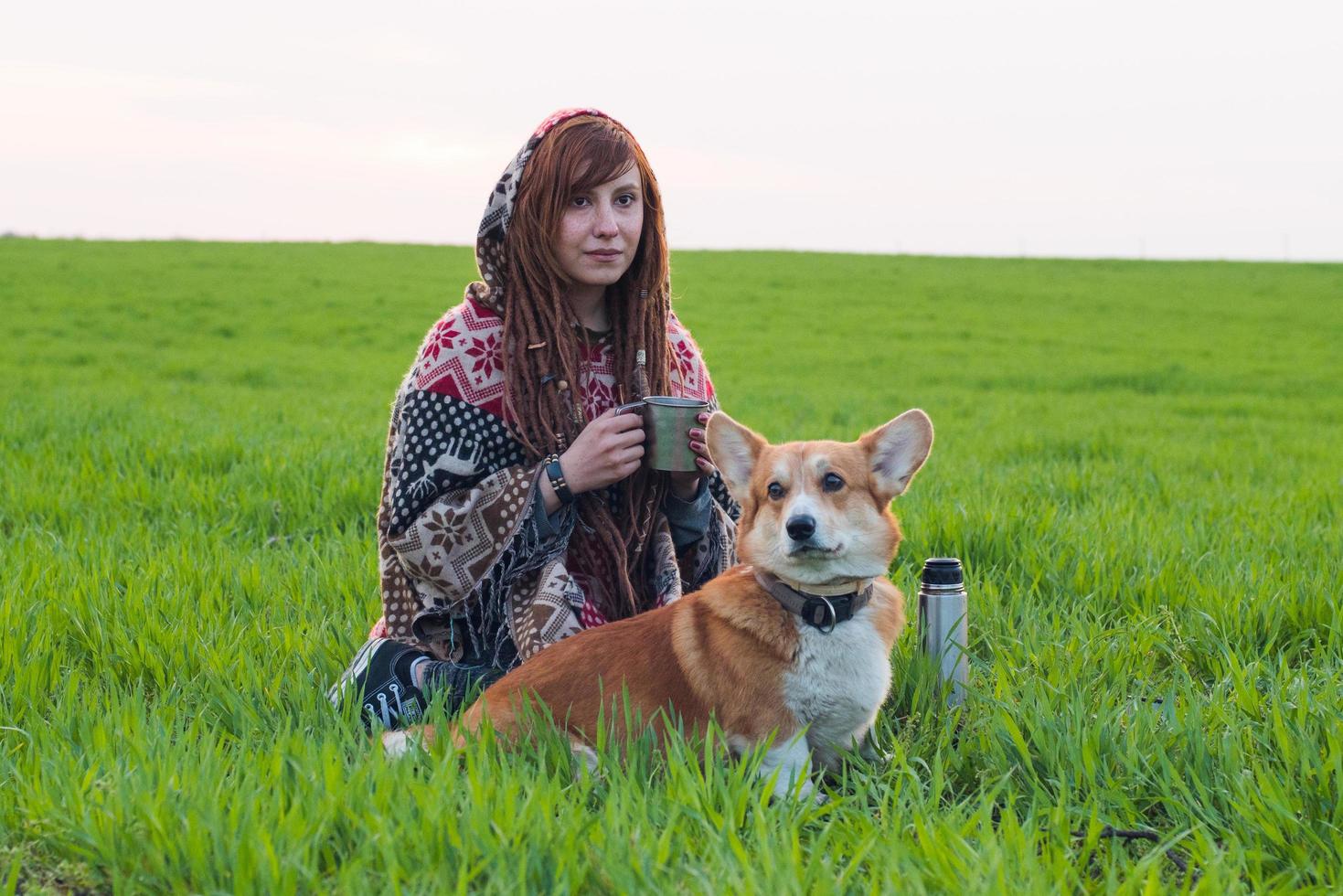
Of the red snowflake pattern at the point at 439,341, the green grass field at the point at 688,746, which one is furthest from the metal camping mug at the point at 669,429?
the green grass field at the point at 688,746

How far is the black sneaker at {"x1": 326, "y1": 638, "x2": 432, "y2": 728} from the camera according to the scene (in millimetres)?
3615

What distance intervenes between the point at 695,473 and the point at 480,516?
722 mm

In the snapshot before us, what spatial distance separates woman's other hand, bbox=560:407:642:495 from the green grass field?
3.22 feet

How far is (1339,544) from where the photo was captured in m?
5.38

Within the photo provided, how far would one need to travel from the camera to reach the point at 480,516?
3.74m

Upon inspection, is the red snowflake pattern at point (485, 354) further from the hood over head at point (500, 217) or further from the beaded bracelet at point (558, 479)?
the beaded bracelet at point (558, 479)

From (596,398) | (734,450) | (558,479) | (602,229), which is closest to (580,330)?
(596,398)

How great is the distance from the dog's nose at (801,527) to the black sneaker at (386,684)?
1487 mm

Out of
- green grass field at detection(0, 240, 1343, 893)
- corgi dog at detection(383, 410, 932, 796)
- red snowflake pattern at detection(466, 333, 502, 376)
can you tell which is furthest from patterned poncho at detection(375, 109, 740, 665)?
corgi dog at detection(383, 410, 932, 796)

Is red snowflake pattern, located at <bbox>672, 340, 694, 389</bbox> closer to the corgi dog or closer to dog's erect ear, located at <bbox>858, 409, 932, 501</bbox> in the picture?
the corgi dog

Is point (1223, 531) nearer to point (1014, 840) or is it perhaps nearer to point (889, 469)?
point (889, 469)

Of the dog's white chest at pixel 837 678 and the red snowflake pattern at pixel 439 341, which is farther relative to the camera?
the red snowflake pattern at pixel 439 341

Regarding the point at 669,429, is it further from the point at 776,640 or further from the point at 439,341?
the point at 439,341

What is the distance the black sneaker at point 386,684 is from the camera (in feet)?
11.9
